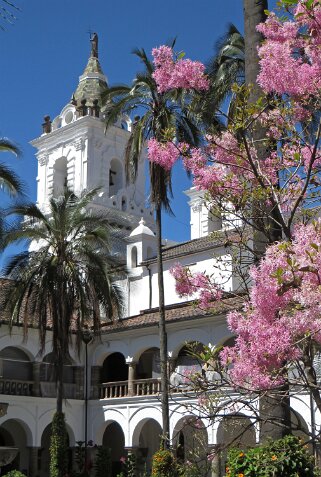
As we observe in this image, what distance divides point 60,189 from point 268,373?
4178 cm

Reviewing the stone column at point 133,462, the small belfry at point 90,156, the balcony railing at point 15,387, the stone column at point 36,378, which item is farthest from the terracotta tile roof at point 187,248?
the stone column at point 133,462

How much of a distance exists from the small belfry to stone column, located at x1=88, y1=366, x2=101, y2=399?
11.5m

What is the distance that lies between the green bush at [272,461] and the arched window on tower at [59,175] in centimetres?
3868

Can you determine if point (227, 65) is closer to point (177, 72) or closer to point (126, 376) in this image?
point (177, 72)

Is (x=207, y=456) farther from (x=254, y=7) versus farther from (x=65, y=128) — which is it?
(x=65, y=128)

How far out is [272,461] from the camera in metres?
10.6

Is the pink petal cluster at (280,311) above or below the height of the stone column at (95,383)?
below

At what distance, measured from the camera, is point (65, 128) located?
158 ft

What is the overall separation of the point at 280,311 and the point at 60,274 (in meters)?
21.4

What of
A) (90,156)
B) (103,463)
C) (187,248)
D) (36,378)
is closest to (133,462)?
(103,463)

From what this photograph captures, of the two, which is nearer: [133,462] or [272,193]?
[272,193]

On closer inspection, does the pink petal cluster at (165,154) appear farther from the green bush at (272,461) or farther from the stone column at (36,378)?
the stone column at (36,378)

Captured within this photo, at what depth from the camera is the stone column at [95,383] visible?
35625 millimetres

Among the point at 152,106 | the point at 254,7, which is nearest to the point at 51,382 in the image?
the point at 152,106
